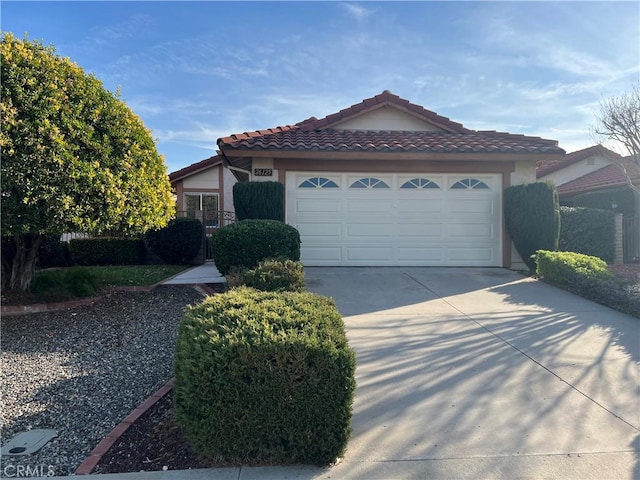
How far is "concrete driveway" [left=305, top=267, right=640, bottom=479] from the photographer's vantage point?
277 centimetres

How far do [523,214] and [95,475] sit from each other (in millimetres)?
9634

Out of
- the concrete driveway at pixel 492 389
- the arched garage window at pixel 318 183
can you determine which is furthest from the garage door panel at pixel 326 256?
the concrete driveway at pixel 492 389

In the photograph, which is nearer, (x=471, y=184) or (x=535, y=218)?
(x=535, y=218)

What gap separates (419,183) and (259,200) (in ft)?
13.4

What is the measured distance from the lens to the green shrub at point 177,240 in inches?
503

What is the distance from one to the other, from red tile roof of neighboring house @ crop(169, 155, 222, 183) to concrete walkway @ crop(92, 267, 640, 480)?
15.1 metres

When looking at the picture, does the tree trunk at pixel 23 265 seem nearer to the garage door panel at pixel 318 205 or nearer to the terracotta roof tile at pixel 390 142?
the terracotta roof tile at pixel 390 142

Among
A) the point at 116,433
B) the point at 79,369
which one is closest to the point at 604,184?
the point at 79,369

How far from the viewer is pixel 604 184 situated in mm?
16672

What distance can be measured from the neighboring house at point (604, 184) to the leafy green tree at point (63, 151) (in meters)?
9.35

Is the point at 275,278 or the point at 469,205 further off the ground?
the point at 469,205

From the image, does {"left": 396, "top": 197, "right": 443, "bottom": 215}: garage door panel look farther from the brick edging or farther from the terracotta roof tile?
the brick edging

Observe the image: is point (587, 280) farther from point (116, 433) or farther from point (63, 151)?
point (63, 151)

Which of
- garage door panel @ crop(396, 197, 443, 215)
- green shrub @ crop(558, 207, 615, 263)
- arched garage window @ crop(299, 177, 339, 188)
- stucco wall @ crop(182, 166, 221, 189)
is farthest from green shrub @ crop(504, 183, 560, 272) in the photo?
stucco wall @ crop(182, 166, 221, 189)
